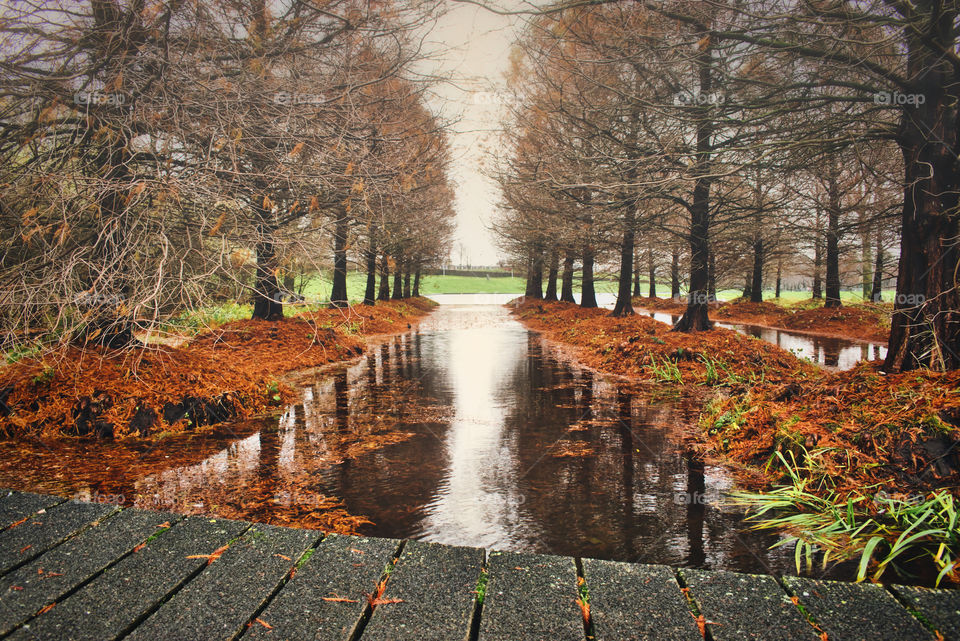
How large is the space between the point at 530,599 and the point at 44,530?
8.72ft

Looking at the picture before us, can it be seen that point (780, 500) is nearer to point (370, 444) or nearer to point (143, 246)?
point (370, 444)

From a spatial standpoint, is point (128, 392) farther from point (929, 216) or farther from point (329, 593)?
point (929, 216)

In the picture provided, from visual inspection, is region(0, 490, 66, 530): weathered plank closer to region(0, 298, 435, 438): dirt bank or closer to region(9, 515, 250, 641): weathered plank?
region(9, 515, 250, 641): weathered plank

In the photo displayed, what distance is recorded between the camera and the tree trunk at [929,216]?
566 centimetres

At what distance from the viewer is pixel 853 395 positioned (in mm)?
4883

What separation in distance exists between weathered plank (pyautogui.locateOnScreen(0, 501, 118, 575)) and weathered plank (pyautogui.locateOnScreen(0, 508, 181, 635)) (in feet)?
0.21

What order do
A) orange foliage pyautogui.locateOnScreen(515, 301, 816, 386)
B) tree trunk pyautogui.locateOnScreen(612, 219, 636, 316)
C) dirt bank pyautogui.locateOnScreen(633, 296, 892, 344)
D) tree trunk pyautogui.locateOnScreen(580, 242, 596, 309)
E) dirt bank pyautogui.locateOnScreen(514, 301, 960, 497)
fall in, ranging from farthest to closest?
tree trunk pyautogui.locateOnScreen(580, 242, 596, 309), tree trunk pyautogui.locateOnScreen(612, 219, 636, 316), dirt bank pyautogui.locateOnScreen(633, 296, 892, 344), orange foliage pyautogui.locateOnScreen(515, 301, 816, 386), dirt bank pyautogui.locateOnScreen(514, 301, 960, 497)

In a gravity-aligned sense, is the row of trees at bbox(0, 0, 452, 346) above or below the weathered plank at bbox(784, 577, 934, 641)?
above

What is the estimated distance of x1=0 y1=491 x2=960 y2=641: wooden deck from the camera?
6.50ft

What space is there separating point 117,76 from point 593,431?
6.58 m

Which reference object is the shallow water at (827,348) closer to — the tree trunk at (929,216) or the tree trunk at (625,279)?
the tree trunk at (929,216)

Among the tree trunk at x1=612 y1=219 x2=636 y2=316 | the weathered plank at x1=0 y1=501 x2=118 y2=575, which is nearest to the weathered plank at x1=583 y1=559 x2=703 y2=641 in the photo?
the weathered plank at x1=0 y1=501 x2=118 y2=575

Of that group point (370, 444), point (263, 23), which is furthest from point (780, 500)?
point (263, 23)

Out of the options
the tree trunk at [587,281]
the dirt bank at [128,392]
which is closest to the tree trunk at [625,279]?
the tree trunk at [587,281]
